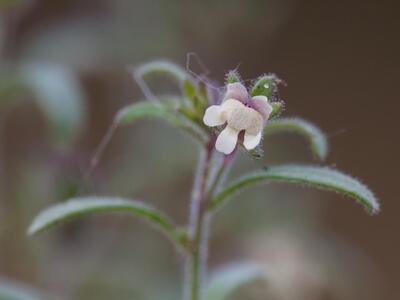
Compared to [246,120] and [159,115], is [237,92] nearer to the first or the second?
[246,120]

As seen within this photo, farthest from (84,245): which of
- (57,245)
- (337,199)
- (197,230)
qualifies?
(337,199)

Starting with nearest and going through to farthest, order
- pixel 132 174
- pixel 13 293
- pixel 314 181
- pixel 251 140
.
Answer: pixel 251 140 → pixel 314 181 → pixel 13 293 → pixel 132 174

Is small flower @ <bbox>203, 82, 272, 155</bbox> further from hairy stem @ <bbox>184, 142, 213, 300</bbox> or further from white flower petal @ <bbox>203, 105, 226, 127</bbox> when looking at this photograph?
hairy stem @ <bbox>184, 142, 213, 300</bbox>

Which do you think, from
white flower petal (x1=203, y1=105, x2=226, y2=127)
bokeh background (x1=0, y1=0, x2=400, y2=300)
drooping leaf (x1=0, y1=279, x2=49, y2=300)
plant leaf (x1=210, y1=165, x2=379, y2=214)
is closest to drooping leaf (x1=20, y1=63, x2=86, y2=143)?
bokeh background (x1=0, y1=0, x2=400, y2=300)

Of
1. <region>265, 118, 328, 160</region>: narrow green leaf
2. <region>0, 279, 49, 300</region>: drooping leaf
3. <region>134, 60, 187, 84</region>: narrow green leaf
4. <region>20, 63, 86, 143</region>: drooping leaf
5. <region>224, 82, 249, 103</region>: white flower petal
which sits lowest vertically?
<region>224, 82, 249, 103</region>: white flower petal

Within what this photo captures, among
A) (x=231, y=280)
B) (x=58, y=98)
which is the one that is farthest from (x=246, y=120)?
(x=58, y=98)

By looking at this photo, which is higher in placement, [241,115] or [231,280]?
[231,280]

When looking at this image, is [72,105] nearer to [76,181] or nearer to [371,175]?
[76,181]

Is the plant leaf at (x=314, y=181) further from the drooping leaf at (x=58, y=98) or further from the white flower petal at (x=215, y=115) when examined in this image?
the drooping leaf at (x=58, y=98)
